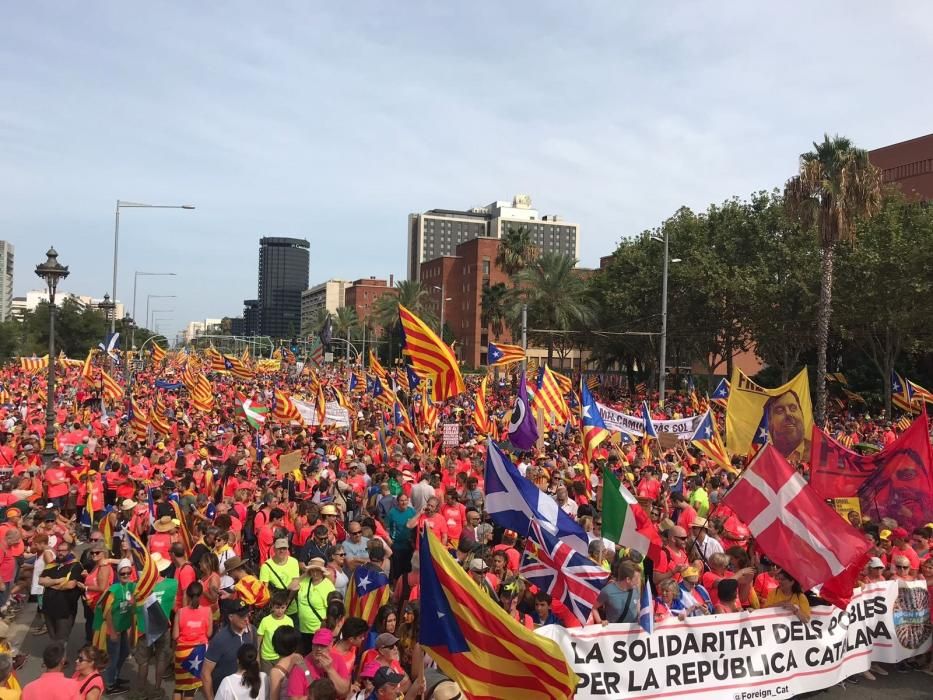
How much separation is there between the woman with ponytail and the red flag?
14.6ft

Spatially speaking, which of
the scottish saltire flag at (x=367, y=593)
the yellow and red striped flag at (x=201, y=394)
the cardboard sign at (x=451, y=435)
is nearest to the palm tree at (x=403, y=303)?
the yellow and red striped flag at (x=201, y=394)

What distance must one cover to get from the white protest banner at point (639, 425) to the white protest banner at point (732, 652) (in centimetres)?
906

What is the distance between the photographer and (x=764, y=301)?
3825 cm

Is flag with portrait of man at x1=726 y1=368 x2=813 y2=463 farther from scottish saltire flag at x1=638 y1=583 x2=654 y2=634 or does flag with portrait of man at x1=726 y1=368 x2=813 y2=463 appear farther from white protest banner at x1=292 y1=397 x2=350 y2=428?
white protest banner at x1=292 y1=397 x2=350 y2=428

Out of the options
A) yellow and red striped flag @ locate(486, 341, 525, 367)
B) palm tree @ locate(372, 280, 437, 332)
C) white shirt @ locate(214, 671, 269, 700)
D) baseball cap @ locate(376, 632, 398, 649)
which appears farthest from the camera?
palm tree @ locate(372, 280, 437, 332)

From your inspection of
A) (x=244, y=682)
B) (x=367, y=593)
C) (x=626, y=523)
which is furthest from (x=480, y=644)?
(x=626, y=523)

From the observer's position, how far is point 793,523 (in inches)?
279

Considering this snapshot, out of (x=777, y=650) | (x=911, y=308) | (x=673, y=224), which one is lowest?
(x=777, y=650)

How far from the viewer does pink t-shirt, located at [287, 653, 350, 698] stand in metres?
5.34

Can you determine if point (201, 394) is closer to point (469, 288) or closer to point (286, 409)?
point (286, 409)

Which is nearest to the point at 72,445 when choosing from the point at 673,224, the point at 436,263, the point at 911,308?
the point at 911,308

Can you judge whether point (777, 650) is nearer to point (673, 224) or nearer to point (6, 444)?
point (6, 444)

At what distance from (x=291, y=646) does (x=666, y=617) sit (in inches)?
120

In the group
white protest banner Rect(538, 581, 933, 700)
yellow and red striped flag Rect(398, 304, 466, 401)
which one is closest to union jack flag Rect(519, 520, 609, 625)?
white protest banner Rect(538, 581, 933, 700)
